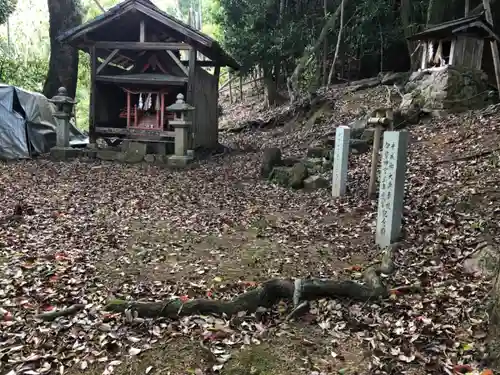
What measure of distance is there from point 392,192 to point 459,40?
28.1 ft

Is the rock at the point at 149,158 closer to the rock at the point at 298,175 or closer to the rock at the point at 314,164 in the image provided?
the rock at the point at 314,164

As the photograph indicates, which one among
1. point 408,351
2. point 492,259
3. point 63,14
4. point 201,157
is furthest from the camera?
point 63,14

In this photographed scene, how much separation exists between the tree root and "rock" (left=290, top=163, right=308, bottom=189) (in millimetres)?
4592

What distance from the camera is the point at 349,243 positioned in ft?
19.0

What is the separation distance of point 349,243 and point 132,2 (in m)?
9.75

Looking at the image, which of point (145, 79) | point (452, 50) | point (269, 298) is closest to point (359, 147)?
point (452, 50)

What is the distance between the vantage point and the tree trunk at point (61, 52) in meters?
14.8

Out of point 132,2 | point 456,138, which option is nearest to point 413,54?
point 456,138

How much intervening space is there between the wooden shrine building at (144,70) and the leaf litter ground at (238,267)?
432cm

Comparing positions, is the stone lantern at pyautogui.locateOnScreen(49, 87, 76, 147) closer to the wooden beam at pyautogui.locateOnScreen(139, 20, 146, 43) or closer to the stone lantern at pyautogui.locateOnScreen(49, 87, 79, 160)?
the stone lantern at pyautogui.locateOnScreen(49, 87, 79, 160)

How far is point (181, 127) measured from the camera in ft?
39.2

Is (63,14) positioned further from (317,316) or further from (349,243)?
(317,316)

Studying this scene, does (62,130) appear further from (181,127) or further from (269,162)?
(269,162)

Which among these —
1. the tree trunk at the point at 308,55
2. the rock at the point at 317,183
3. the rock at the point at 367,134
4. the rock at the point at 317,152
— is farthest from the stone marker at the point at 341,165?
the tree trunk at the point at 308,55
